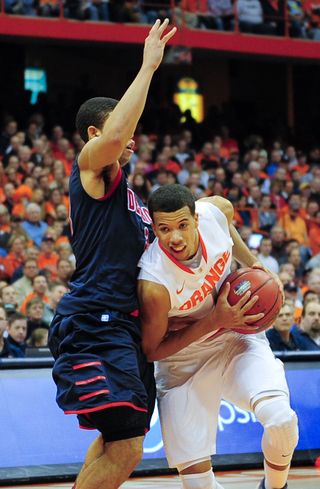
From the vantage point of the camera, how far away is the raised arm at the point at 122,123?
323 cm

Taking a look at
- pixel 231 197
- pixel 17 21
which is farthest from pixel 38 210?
pixel 17 21

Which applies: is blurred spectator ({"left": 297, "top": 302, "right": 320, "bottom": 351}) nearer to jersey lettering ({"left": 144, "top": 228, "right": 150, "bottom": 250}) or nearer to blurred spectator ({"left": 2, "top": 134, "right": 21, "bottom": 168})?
jersey lettering ({"left": 144, "top": 228, "right": 150, "bottom": 250})

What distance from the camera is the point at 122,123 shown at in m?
3.23

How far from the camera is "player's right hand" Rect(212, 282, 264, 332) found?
373 cm

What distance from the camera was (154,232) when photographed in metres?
3.70

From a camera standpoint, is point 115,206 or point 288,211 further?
point 288,211

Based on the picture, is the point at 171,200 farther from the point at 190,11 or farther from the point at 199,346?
the point at 190,11

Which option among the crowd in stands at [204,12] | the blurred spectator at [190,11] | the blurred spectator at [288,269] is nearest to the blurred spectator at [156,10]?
the crowd in stands at [204,12]

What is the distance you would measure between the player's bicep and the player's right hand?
0.29 meters

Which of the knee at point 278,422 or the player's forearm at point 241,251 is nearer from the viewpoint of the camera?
the knee at point 278,422

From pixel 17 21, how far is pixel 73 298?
37.6 ft

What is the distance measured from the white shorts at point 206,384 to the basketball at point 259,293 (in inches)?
6.8

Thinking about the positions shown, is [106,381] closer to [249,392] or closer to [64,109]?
[249,392]

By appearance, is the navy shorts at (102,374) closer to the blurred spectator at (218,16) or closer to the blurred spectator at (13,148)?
the blurred spectator at (13,148)
